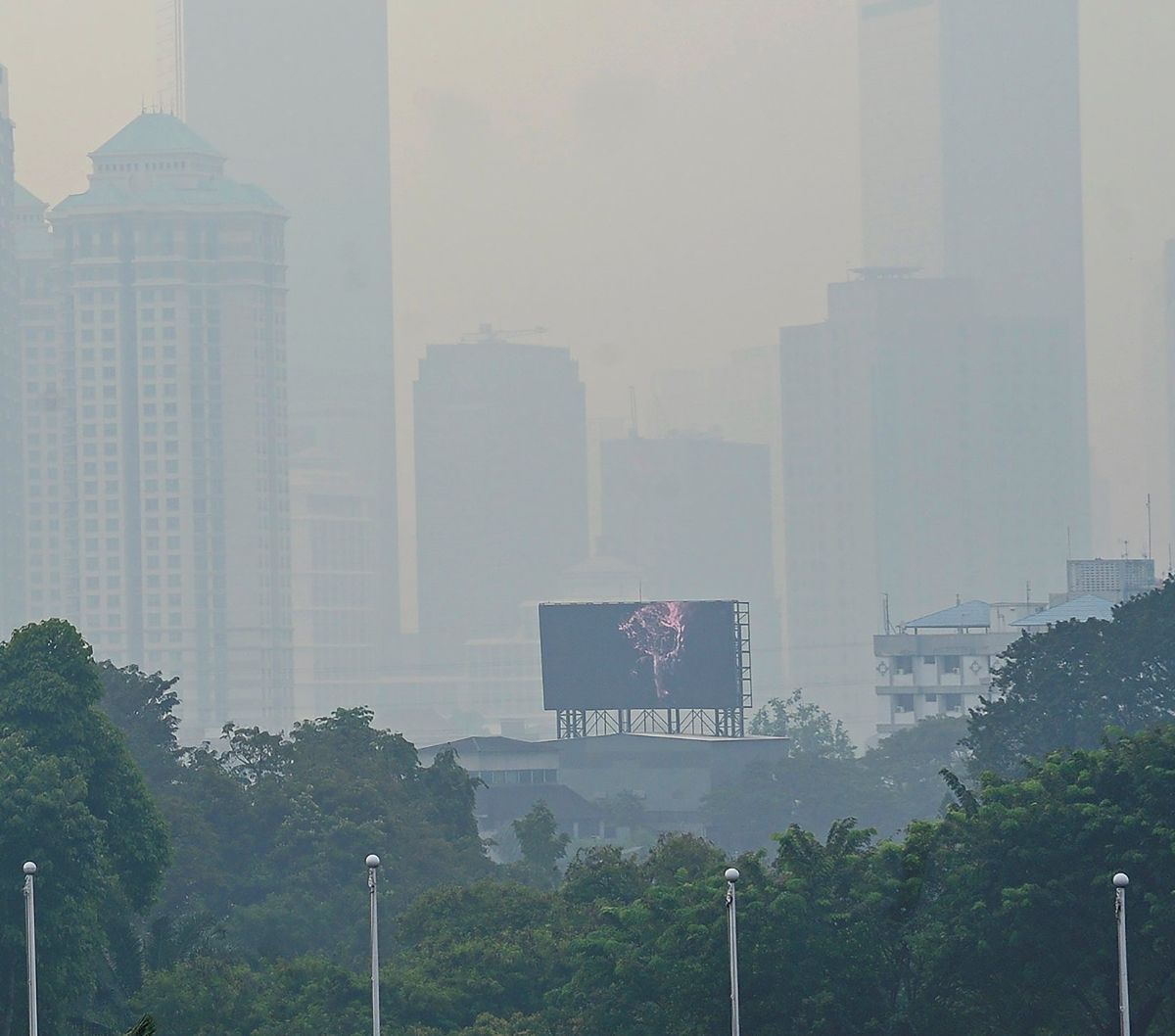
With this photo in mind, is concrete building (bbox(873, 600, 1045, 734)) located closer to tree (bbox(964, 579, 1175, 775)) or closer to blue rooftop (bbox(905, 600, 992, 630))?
blue rooftop (bbox(905, 600, 992, 630))

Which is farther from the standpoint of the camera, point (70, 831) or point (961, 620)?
point (961, 620)

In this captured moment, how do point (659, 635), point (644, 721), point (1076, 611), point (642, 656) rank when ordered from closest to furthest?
1. point (659, 635)
2. point (642, 656)
3. point (644, 721)
4. point (1076, 611)

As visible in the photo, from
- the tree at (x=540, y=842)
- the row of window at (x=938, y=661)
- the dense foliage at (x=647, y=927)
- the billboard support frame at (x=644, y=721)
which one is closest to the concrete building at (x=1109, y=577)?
the row of window at (x=938, y=661)

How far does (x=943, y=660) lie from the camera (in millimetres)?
185875

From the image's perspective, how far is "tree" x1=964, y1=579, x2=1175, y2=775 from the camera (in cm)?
8156

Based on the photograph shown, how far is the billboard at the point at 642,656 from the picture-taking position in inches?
5787

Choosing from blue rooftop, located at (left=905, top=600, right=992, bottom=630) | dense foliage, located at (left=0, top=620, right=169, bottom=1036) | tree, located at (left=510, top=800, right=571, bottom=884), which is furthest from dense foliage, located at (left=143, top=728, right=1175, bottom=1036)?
blue rooftop, located at (left=905, top=600, right=992, bottom=630)

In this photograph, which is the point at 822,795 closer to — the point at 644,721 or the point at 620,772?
the point at 620,772

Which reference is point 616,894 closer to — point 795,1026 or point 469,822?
point 795,1026

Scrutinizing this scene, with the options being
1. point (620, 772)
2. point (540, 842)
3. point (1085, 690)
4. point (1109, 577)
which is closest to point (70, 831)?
point (1085, 690)

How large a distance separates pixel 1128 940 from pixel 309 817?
1572 inches

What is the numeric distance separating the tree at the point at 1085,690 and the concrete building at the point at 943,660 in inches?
3833

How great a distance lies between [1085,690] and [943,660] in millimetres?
104258

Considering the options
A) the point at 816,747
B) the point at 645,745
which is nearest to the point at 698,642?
the point at 645,745
